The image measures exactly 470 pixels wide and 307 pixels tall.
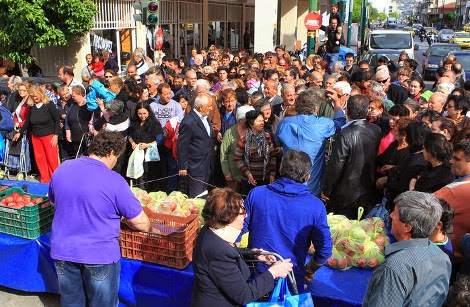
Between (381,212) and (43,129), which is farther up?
(43,129)

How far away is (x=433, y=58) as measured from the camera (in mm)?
21141

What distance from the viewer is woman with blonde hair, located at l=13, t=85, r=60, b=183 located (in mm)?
7941

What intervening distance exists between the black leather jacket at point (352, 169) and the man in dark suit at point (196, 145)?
1963 millimetres

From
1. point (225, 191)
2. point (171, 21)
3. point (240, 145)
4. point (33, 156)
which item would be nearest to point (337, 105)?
point (240, 145)

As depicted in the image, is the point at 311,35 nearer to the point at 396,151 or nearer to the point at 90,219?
the point at 396,151

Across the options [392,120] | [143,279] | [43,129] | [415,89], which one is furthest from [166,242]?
[415,89]

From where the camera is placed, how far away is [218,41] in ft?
95.7

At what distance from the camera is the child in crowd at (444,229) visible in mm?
3121

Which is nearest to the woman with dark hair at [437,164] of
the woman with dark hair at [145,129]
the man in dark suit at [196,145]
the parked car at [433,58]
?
the man in dark suit at [196,145]

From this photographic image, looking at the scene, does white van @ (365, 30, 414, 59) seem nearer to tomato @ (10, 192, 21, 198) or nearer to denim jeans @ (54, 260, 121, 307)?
tomato @ (10, 192, 21, 198)

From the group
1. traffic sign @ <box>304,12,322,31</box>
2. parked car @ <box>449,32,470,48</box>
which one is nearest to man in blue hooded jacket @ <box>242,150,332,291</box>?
traffic sign @ <box>304,12,322,31</box>

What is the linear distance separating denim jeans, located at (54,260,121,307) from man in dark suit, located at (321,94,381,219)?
8.09 ft

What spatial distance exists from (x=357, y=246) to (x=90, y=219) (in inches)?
86.3

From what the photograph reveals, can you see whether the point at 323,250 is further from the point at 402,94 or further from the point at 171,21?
the point at 171,21
